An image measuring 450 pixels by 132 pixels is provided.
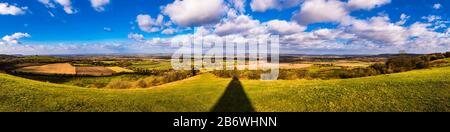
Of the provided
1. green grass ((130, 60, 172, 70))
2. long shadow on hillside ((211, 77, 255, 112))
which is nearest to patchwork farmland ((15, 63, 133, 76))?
green grass ((130, 60, 172, 70))

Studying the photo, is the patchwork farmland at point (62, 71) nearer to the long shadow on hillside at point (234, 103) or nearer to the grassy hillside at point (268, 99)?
the grassy hillside at point (268, 99)

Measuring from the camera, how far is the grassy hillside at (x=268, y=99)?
11922 mm

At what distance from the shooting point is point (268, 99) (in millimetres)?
13906

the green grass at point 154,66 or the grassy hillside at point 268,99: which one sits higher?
the grassy hillside at point 268,99

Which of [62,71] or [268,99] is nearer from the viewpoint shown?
[268,99]

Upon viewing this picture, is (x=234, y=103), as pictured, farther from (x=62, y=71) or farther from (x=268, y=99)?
(x=62, y=71)

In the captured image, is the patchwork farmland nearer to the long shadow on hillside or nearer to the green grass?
the green grass

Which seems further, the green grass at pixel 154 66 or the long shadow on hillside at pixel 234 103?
the green grass at pixel 154 66

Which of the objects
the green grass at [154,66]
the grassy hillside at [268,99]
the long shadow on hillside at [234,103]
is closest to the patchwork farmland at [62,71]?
the green grass at [154,66]

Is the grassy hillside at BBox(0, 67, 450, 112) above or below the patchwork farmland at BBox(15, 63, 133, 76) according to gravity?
above

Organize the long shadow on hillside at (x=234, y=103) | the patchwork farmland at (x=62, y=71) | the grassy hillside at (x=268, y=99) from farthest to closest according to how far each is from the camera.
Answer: the patchwork farmland at (x=62, y=71), the long shadow on hillside at (x=234, y=103), the grassy hillside at (x=268, y=99)

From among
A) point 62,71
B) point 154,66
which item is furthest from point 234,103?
point 154,66

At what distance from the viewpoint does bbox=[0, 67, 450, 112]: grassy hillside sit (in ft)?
39.1
